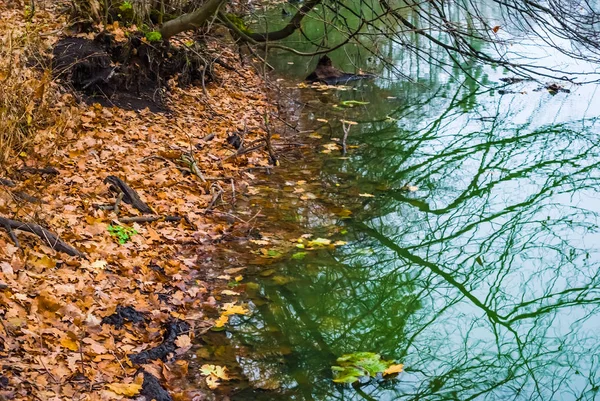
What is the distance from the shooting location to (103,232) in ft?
17.6

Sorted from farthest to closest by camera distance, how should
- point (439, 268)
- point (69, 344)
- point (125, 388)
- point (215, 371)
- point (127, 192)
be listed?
point (439, 268)
point (127, 192)
point (215, 371)
point (69, 344)
point (125, 388)

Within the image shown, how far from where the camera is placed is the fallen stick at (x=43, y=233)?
4641 mm

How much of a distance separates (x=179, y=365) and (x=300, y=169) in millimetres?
4142

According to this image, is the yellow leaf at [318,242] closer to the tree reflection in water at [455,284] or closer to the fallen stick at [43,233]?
the tree reflection in water at [455,284]

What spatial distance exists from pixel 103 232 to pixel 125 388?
1836mm

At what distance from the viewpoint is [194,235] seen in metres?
5.99

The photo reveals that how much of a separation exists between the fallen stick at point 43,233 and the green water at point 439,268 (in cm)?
125

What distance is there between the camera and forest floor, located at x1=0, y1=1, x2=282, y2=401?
3885mm

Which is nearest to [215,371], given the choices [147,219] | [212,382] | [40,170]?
[212,382]

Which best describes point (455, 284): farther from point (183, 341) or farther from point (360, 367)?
point (183, 341)

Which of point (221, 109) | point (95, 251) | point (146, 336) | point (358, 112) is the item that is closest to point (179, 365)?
point (146, 336)

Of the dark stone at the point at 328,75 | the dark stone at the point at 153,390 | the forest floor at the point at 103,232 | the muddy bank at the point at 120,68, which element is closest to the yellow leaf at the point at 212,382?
the forest floor at the point at 103,232

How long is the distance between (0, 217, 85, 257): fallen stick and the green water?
1.25 m

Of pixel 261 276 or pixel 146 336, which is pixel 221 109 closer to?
pixel 261 276
